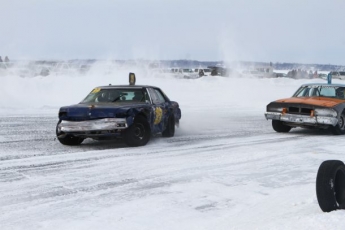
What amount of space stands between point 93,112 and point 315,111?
520 centimetres

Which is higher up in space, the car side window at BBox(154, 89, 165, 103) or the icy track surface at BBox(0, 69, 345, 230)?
the car side window at BBox(154, 89, 165, 103)

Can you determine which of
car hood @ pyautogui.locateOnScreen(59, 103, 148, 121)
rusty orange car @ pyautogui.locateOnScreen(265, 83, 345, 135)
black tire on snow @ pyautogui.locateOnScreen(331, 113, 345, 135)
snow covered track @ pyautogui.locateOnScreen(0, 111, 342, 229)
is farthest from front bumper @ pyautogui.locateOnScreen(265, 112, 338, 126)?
car hood @ pyautogui.locateOnScreen(59, 103, 148, 121)

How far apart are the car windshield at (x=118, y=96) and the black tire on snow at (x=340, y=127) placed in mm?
4602

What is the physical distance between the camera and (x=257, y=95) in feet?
99.6

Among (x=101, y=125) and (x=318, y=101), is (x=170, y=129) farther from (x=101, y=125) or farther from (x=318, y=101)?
(x=318, y=101)

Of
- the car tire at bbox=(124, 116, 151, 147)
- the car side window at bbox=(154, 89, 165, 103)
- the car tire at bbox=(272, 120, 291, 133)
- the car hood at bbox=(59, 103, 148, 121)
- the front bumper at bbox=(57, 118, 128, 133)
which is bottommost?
the car tire at bbox=(272, 120, 291, 133)

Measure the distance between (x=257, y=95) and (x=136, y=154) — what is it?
884 inches

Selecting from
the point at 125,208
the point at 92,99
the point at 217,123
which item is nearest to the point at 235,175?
the point at 125,208

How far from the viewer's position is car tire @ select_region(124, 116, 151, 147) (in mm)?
9406

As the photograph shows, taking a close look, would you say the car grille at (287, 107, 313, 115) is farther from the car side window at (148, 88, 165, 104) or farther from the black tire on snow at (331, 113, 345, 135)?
the car side window at (148, 88, 165, 104)

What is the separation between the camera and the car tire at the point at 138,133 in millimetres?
9406

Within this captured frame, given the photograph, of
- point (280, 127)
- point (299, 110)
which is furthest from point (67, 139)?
point (280, 127)

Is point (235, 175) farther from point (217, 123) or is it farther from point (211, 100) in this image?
point (211, 100)

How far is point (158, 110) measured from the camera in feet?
34.3
